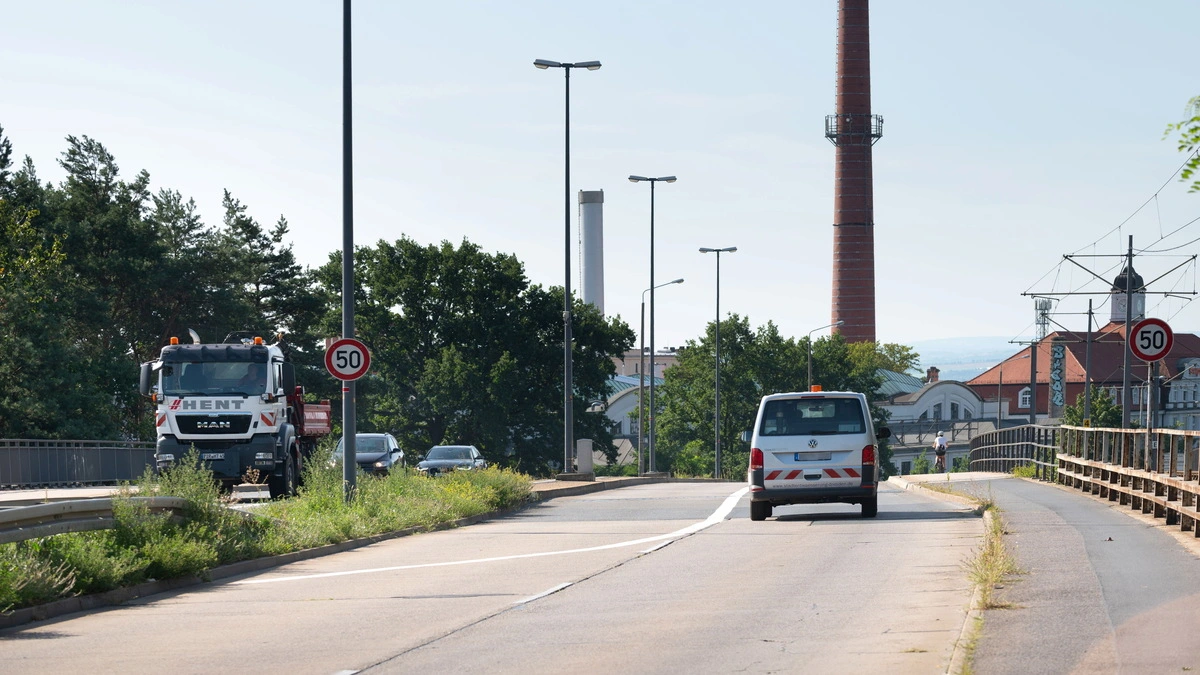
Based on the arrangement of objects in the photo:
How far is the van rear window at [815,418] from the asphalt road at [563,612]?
2483mm

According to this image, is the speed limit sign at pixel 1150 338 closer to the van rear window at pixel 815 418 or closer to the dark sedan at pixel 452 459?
the van rear window at pixel 815 418

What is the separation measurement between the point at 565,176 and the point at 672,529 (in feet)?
58.2

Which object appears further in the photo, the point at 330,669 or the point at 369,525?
the point at 369,525

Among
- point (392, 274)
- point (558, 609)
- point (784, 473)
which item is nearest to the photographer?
point (558, 609)

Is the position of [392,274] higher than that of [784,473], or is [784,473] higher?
[392,274]

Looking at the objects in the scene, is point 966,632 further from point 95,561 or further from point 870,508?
point 870,508

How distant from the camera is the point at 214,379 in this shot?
27.9 m

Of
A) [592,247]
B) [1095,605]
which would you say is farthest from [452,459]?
[592,247]

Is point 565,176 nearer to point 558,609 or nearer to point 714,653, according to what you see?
point 558,609

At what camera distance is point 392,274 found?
76.6 m

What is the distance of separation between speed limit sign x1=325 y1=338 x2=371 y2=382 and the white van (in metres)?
5.71

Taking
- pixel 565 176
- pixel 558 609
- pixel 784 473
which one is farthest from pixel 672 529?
pixel 565 176

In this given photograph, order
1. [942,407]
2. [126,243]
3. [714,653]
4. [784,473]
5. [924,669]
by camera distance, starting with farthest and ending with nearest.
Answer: [942,407]
[126,243]
[784,473]
[714,653]
[924,669]

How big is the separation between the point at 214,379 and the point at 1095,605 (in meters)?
20.0
